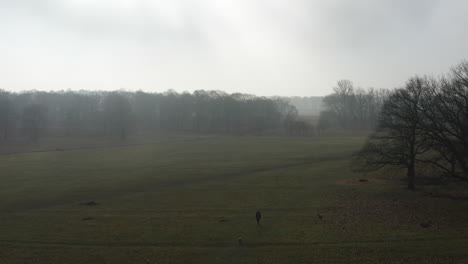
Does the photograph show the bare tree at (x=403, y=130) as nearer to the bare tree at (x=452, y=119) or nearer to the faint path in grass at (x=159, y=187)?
the bare tree at (x=452, y=119)

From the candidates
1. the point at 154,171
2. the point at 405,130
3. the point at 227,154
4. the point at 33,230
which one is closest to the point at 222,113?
the point at 227,154

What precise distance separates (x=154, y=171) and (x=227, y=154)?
23675 millimetres

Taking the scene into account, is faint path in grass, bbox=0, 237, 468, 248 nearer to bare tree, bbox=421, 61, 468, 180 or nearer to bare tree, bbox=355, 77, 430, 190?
bare tree, bbox=421, 61, 468, 180

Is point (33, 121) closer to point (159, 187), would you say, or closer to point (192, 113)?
point (192, 113)

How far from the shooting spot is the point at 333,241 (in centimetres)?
2288

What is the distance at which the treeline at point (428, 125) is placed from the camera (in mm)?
30328

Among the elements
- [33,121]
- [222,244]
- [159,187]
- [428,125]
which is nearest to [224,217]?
[222,244]

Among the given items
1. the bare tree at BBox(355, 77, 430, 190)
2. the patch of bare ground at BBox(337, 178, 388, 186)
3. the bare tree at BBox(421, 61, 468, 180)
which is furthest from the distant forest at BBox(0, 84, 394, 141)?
the bare tree at BBox(421, 61, 468, 180)

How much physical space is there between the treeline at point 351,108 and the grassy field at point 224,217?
103482mm

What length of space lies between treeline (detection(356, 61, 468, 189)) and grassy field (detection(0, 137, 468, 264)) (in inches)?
150

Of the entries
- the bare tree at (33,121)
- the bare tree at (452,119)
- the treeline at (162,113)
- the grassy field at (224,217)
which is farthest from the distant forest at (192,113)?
the bare tree at (452,119)

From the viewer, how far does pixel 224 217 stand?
29484mm

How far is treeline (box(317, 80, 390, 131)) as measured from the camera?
15250 centimetres

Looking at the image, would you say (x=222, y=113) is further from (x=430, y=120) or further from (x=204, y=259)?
(x=204, y=259)
